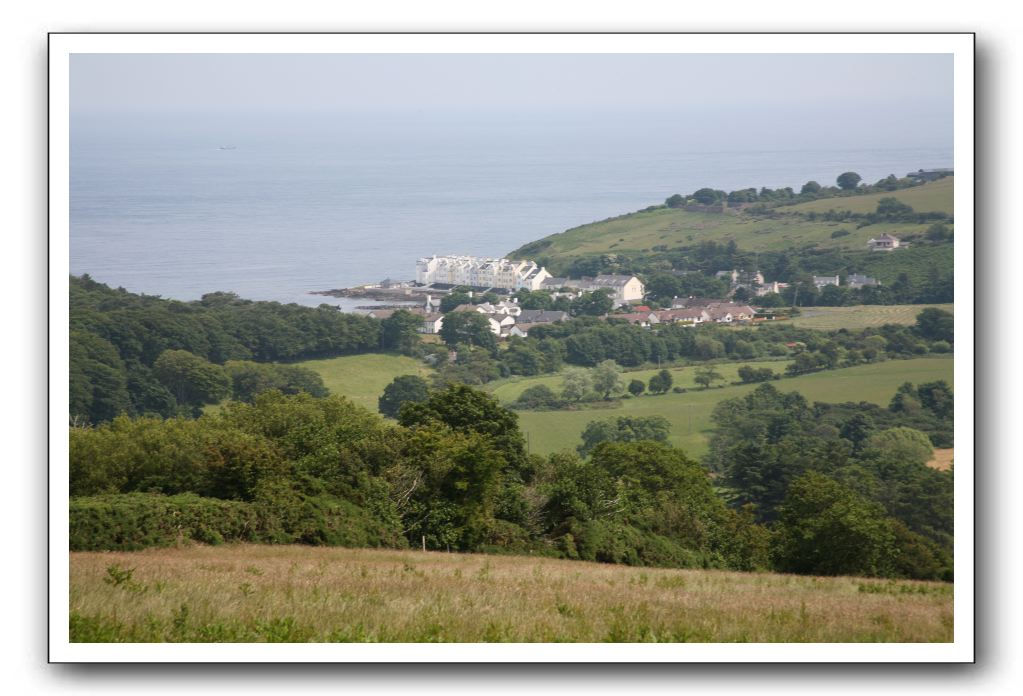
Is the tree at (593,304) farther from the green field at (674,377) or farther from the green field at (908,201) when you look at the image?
the green field at (908,201)

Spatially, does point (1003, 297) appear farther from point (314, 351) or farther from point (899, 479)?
point (314, 351)

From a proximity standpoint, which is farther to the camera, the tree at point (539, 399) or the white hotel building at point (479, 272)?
the tree at point (539, 399)

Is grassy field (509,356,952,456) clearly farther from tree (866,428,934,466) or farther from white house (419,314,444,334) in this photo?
white house (419,314,444,334)

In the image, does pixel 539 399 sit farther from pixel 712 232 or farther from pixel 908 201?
pixel 908 201

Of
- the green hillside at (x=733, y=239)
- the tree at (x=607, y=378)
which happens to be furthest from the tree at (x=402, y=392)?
the tree at (x=607, y=378)

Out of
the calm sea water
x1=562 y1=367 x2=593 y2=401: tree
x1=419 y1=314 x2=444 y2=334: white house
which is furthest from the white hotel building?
x1=562 y1=367 x2=593 y2=401: tree
